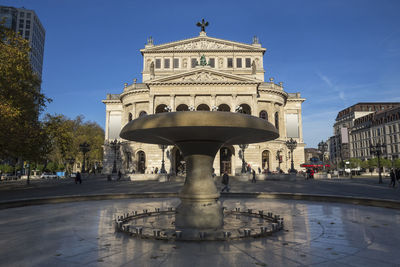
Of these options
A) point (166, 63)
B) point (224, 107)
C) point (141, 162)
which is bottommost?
point (141, 162)

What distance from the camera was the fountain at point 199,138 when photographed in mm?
5738

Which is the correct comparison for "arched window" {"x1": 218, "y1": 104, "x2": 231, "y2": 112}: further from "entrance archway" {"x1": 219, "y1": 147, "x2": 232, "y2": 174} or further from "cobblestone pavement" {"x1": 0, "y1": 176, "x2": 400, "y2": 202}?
"cobblestone pavement" {"x1": 0, "y1": 176, "x2": 400, "y2": 202}

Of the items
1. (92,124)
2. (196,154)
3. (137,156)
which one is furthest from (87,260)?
(92,124)

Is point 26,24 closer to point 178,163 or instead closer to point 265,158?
point 178,163

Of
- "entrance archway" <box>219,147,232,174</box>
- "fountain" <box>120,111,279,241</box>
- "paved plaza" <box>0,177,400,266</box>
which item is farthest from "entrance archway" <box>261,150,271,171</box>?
"fountain" <box>120,111,279,241</box>

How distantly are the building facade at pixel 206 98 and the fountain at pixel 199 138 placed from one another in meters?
28.7

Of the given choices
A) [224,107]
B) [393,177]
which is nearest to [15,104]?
[393,177]

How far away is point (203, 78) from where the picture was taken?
40.9m

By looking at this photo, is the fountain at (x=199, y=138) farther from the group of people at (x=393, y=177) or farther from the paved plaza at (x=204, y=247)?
the group of people at (x=393, y=177)

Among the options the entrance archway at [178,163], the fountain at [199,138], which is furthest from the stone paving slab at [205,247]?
the entrance archway at [178,163]

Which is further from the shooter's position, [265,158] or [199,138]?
[265,158]

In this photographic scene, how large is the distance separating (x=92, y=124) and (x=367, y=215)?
227 feet

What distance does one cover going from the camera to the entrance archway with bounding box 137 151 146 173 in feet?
146

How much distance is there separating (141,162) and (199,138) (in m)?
39.4
